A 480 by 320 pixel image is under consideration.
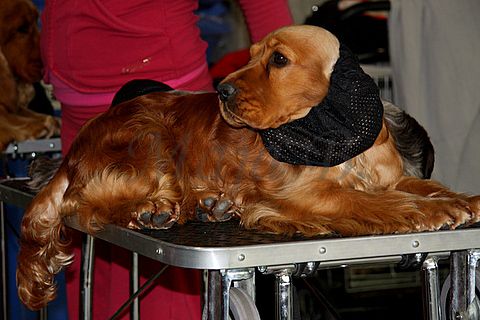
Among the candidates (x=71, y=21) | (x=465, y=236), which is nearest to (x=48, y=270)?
(x=71, y=21)

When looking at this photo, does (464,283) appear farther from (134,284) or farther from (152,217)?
(134,284)

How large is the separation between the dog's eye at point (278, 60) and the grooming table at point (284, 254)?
27 centimetres

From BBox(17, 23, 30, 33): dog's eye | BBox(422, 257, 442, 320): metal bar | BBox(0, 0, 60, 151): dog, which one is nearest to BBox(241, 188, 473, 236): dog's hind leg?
BBox(422, 257, 442, 320): metal bar

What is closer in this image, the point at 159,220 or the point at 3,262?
the point at 159,220

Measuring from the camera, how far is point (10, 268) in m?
3.28

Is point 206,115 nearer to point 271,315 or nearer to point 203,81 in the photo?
point 203,81

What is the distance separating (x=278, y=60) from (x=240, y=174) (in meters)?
0.22

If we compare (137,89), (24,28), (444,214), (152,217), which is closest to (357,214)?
(444,214)

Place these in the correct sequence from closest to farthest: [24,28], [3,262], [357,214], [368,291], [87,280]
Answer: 1. [357,214]
2. [87,280]
3. [3,262]
4. [24,28]
5. [368,291]

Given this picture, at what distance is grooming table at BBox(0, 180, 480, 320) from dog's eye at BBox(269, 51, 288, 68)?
27 cm

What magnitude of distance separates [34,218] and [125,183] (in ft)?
0.72

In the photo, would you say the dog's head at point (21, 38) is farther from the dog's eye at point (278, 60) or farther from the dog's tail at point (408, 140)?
the dog's eye at point (278, 60)

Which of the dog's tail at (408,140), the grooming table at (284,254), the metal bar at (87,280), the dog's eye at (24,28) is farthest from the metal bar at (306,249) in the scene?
the dog's eye at (24,28)

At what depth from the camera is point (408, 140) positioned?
6.30ft
